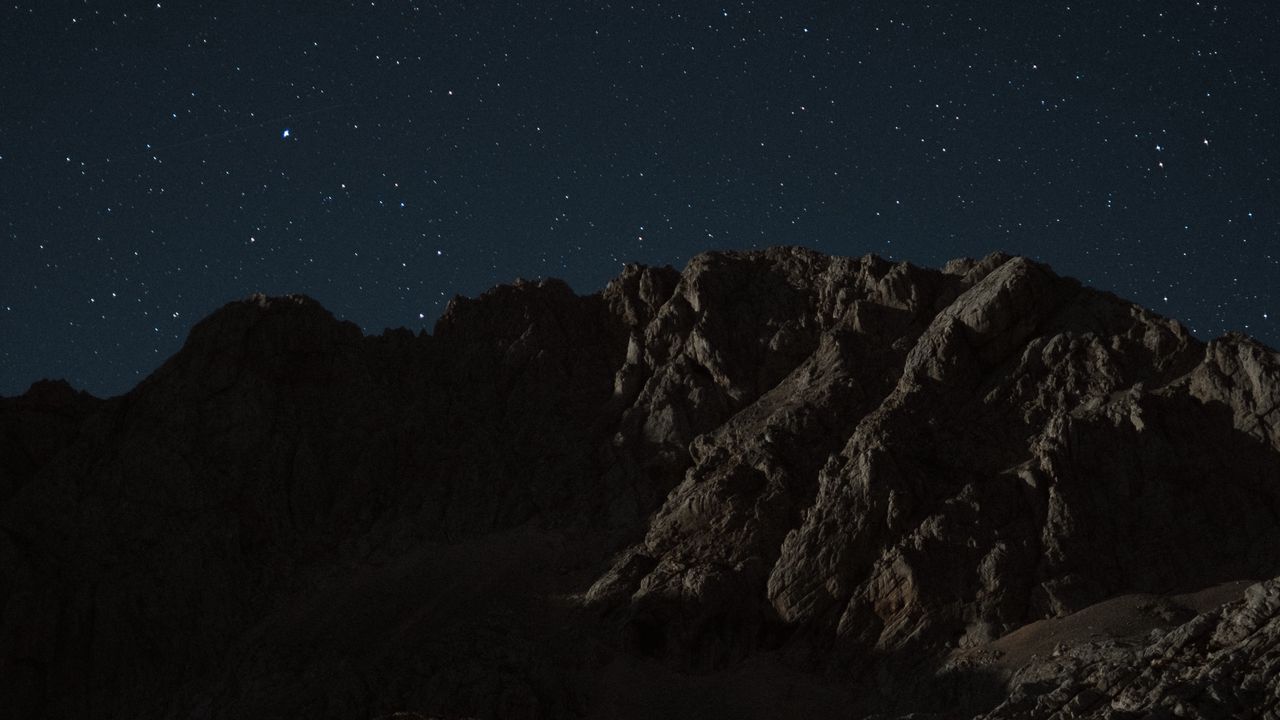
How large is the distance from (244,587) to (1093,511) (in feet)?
146

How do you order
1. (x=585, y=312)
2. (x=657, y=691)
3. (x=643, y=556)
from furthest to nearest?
(x=585, y=312), (x=643, y=556), (x=657, y=691)

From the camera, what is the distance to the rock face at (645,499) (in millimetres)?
72125

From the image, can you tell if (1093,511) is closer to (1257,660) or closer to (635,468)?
(635,468)

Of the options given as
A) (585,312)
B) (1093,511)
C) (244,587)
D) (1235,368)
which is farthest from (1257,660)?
(585,312)

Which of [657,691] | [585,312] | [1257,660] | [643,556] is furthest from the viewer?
[585,312]

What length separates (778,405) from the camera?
88375mm

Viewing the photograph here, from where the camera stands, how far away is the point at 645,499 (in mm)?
87500

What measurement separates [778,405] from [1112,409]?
61.6 feet

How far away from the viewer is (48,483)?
304 feet

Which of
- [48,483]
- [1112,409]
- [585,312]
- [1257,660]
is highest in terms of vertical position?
[585,312]

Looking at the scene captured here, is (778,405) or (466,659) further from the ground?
(778,405)

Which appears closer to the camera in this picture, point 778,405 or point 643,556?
point 643,556

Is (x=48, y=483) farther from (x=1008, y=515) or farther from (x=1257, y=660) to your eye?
(x=1257, y=660)

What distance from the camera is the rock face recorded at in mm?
72125
